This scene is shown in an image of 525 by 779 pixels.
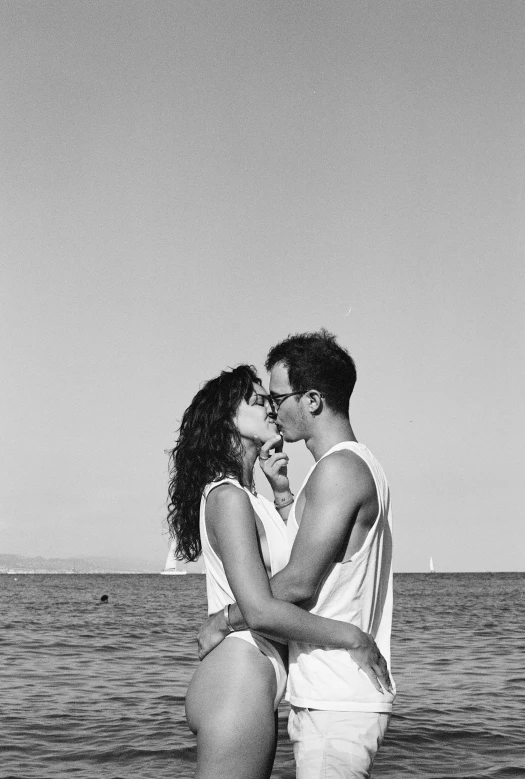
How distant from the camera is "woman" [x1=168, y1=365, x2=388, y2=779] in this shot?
291 cm

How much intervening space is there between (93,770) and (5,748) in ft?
4.25

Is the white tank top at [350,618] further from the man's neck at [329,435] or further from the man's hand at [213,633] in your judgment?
the man's hand at [213,633]

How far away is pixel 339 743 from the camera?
2.87m

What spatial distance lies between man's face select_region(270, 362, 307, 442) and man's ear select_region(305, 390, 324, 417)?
0.03 m

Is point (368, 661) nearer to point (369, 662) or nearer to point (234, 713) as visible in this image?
point (369, 662)

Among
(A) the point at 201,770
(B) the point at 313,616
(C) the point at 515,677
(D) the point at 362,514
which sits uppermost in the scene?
(D) the point at 362,514

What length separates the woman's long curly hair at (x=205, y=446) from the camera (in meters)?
3.35

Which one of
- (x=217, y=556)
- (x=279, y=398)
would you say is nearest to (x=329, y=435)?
(x=279, y=398)

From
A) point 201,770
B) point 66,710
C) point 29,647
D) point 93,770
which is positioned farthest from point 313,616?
point 29,647

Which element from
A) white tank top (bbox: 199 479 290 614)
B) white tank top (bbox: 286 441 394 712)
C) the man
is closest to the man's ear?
the man

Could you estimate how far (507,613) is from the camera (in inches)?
1410

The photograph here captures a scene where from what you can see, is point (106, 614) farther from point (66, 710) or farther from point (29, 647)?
point (66, 710)

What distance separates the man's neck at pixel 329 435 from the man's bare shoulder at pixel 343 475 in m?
0.17

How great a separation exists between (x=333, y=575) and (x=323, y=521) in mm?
219
